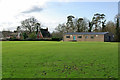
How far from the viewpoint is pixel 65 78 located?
5160 mm

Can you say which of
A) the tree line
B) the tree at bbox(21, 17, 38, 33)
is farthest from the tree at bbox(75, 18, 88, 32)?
the tree at bbox(21, 17, 38, 33)

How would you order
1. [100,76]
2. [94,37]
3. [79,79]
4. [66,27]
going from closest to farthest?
1. [79,79]
2. [100,76]
3. [94,37]
4. [66,27]

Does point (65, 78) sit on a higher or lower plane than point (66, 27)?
lower

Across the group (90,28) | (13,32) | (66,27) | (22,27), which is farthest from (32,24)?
(13,32)

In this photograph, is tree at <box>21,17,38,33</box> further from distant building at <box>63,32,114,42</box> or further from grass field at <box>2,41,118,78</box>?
grass field at <box>2,41,118,78</box>

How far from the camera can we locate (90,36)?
4406 centimetres

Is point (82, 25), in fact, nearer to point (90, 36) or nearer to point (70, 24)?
point (70, 24)

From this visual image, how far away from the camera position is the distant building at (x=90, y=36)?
4238 cm

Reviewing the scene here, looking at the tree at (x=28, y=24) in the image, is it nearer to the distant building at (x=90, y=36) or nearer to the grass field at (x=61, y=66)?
the distant building at (x=90, y=36)

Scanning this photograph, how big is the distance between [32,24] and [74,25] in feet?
61.3

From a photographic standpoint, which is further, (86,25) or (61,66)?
(86,25)

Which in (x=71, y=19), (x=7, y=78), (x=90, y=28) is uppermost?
(x=71, y=19)

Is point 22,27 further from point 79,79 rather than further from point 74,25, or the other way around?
point 79,79

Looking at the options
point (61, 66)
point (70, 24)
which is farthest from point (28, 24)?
point (61, 66)
